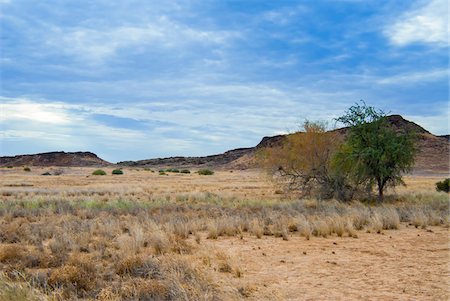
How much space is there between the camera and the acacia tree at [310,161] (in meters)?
30.8

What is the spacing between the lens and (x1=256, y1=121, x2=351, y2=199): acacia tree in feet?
101

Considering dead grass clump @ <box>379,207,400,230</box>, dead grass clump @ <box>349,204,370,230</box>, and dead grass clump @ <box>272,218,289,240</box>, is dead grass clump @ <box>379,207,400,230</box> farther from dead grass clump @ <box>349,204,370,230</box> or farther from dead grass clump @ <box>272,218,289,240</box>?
dead grass clump @ <box>272,218,289,240</box>

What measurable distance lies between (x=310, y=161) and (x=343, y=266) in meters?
21.8

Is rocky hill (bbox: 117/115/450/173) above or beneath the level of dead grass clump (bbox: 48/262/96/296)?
above

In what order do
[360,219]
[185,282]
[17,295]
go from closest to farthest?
[17,295] < [185,282] < [360,219]

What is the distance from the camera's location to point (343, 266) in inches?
462

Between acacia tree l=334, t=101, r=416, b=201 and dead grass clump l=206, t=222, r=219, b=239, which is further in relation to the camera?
acacia tree l=334, t=101, r=416, b=201

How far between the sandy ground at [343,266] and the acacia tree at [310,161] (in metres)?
14.0

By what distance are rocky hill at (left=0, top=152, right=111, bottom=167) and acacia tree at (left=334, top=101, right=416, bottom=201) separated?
122m

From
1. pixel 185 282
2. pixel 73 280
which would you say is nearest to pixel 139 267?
pixel 73 280

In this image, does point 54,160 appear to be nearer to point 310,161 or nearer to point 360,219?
point 310,161

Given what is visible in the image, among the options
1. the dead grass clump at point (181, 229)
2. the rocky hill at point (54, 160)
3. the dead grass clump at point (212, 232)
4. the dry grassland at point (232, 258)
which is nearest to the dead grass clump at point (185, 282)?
the dry grassland at point (232, 258)

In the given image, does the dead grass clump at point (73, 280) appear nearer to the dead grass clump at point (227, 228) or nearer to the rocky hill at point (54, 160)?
the dead grass clump at point (227, 228)

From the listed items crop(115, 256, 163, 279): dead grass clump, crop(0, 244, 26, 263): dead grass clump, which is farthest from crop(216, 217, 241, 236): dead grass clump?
crop(0, 244, 26, 263): dead grass clump
